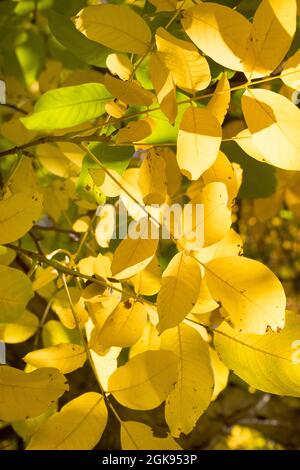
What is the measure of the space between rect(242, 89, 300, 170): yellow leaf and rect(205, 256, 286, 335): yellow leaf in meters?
0.10

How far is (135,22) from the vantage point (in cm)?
61

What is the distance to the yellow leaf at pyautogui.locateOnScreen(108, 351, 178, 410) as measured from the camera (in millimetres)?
631

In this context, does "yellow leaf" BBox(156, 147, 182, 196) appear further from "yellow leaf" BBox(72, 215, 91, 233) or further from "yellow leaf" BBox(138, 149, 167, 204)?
"yellow leaf" BBox(72, 215, 91, 233)

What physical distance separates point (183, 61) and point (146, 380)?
32 centimetres

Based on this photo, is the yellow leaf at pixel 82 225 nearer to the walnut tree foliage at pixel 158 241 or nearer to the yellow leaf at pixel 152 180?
the walnut tree foliage at pixel 158 241

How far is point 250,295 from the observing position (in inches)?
23.2

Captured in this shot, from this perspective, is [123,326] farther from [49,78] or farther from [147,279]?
[49,78]

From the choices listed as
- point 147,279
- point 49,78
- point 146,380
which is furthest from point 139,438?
point 49,78

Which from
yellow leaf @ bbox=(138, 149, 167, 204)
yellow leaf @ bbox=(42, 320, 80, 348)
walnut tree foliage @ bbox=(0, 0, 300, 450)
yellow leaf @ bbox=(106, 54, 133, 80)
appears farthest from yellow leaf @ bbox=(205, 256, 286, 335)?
Result: yellow leaf @ bbox=(42, 320, 80, 348)

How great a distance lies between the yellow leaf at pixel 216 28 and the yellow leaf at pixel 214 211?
12cm

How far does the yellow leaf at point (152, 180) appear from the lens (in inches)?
25.6

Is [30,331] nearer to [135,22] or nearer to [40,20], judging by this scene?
[135,22]
